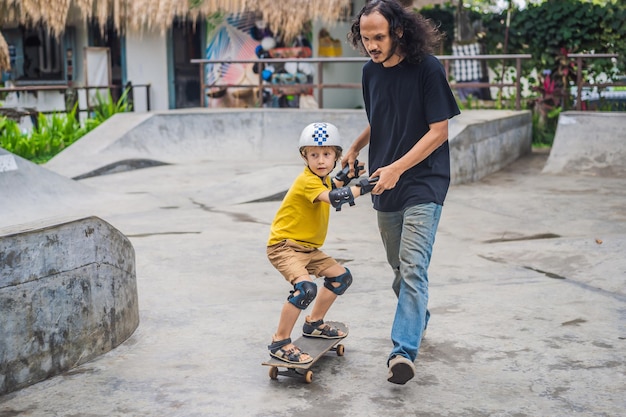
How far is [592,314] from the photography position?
191 inches

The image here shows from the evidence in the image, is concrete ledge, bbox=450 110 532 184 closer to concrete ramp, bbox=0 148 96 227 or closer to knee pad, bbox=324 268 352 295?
concrete ramp, bbox=0 148 96 227

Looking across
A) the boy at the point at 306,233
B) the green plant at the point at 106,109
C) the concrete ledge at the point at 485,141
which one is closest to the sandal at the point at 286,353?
the boy at the point at 306,233

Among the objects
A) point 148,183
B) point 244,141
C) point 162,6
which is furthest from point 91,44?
point 148,183

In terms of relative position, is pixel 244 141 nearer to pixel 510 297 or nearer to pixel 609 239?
pixel 609 239

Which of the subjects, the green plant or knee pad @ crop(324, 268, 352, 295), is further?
the green plant

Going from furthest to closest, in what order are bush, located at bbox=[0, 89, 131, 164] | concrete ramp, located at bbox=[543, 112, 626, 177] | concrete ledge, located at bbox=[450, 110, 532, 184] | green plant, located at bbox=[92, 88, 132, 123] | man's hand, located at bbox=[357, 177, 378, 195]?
green plant, located at bbox=[92, 88, 132, 123] → bush, located at bbox=[0, 89, 131, 164] → concrete ramp, located at bbox=[543, 112, 626, 177] → concrete ledge, located at bbox=[450, 110, 532, 184] → man's hand, located at bbox=[357, 177, 378, 195]

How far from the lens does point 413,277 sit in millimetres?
3766

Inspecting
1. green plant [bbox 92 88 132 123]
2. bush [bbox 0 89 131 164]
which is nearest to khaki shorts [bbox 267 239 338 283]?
bush [bbox 0 89 131 164]

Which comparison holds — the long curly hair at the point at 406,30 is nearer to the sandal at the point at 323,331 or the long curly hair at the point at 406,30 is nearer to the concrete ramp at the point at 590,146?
the sandal at the point at 323,331

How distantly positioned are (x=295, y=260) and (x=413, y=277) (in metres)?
0.53

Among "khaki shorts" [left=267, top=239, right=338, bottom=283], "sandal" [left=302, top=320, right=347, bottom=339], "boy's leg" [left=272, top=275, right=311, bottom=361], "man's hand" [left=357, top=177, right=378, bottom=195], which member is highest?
"man's hand" [left=357, top=177, right=378, bottom=195]

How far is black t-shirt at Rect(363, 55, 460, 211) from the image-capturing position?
12.6ft

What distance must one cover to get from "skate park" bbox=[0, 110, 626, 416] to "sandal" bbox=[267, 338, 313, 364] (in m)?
0.12

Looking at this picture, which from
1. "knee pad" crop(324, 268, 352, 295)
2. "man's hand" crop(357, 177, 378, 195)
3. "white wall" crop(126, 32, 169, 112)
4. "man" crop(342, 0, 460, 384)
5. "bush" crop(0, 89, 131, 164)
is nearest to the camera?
"man's hand" crop(357, 177, 378, 195)
